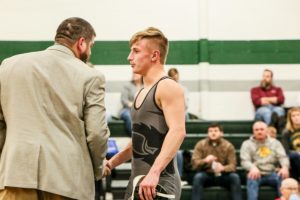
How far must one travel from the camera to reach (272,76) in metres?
10.7

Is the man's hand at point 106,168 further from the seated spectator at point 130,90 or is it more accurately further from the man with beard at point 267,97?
the man with beard at point 267,97

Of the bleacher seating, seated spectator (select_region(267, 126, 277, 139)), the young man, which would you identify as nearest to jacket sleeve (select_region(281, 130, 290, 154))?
seated spectator (select_region(267, 126, 277, 139))

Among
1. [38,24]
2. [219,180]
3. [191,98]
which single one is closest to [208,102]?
[191,98]

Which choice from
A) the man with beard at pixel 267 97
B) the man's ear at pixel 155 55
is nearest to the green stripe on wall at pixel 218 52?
the man with beard at pixel 267 97

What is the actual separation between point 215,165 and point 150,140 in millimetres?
4947

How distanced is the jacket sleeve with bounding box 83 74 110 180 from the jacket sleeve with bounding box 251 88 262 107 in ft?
24.9

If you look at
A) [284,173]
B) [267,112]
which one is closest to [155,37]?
[284,173]

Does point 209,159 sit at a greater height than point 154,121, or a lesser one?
lesser

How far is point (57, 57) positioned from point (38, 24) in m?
8.19

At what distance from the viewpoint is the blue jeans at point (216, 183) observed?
8109 mm

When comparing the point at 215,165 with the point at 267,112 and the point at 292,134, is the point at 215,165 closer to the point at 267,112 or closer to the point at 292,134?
the point at 292,134

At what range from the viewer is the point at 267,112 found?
10.0m

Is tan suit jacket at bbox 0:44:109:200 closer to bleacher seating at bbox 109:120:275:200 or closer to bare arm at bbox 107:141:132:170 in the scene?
bare arm at bbox 107:141:132:170

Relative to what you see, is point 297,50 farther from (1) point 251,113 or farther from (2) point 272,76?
(1) point 251,113
